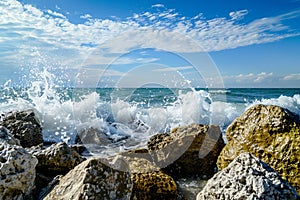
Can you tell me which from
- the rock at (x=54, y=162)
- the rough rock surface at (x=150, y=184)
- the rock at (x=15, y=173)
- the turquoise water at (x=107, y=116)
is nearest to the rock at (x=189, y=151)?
the rough rock surface at (x=150, y=184)

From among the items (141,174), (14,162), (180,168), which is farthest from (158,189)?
(14,162)

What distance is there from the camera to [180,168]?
4492 millimetres

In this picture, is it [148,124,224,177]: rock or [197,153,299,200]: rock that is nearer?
[197,153,299,200]: rock

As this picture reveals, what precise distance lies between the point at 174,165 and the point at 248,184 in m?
2.54

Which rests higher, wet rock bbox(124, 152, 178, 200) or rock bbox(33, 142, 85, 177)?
rock bbox(33, 142, 85, 177)

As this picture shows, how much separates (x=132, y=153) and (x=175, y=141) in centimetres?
80

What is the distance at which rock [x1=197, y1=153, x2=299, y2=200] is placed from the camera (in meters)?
1.94

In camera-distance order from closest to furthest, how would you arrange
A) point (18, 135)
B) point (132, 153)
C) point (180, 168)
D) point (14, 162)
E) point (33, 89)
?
point (14, 162)
point (180, 168)
point (132, 153)
point (18, 135)
point (33, 89)

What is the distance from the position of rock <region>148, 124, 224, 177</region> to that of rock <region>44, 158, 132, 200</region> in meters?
2.10

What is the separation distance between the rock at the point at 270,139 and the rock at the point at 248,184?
4.71 feet

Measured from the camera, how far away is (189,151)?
455cm

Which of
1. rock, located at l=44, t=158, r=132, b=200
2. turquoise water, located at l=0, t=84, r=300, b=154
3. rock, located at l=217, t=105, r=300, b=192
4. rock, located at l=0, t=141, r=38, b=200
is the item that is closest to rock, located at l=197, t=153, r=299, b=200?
rock, located at l=44, t=158, r=132, b=200

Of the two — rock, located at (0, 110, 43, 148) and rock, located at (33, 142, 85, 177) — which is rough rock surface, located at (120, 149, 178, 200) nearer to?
rock, located at (33, 142, 85, 177)

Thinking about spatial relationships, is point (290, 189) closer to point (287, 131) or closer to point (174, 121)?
point (287, 131)
